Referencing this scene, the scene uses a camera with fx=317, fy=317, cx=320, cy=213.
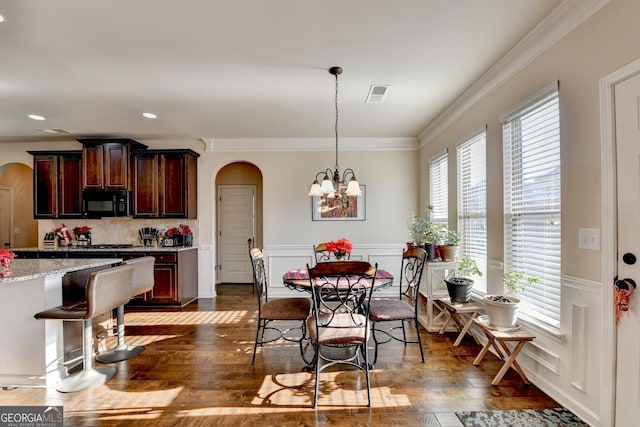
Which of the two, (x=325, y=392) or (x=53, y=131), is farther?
(x=53, y=131)

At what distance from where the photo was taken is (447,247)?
12.0 feet

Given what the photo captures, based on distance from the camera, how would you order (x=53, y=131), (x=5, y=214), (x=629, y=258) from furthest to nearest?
(x=5, y=214)
(x=53, y=131)
(x=629, y=258)

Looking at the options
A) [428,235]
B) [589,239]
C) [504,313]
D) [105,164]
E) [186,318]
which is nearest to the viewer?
[589,239]

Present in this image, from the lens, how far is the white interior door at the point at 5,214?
255 inches

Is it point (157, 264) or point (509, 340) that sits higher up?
point (157, 264)

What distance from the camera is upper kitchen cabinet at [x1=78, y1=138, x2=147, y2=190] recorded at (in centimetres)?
495

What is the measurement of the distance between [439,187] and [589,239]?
108 inches

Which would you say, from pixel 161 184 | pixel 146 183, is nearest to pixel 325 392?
pixel 161 184

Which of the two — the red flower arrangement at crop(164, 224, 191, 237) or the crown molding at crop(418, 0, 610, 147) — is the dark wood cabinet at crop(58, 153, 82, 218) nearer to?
the red flower arrangement at crop(164, 224, 191, 237)

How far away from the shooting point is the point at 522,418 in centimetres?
204

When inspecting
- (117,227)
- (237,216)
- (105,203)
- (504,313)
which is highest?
(105,203)

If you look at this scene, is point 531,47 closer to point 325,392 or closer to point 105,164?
point 325,392

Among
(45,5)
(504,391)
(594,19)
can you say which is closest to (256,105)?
(45,5)

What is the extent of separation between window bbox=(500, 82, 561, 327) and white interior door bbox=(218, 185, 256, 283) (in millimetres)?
4866
